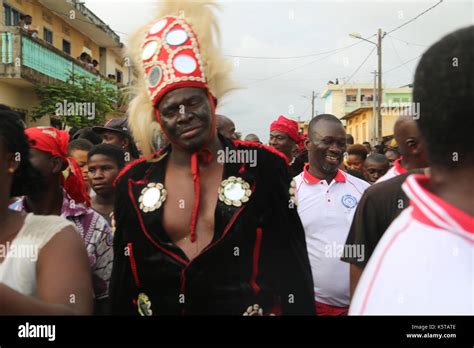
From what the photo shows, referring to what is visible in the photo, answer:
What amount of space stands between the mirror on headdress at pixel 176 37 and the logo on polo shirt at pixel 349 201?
60.6 inches

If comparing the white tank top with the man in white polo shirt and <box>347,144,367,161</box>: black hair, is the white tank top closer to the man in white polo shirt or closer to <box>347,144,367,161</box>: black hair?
the man in white polo shirt

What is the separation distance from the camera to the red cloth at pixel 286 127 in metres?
5.65

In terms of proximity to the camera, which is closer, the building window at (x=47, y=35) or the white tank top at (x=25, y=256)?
the white tank top at (x=25, y=256)

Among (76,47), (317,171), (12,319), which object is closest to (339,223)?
(317,171)

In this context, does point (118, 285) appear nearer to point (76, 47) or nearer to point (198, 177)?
point (198, 177)

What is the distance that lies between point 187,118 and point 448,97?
4.37 ft

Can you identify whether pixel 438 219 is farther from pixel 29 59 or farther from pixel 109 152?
pixel 29 59

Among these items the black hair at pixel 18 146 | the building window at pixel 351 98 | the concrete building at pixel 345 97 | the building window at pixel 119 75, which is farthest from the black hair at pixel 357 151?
the building window at pixel 351 98

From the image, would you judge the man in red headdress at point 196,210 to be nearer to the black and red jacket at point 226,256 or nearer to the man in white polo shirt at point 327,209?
the black and red jacket at point 226,256

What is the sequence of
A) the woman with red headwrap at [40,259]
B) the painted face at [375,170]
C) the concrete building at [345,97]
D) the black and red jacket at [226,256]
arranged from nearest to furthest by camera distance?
the woman with red headwrap at [40,259], the black and red jacket at [226,256], the painted face at [375,170], the concrete building at [345,97]

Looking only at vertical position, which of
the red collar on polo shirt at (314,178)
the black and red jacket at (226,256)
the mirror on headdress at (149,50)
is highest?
the mirror on headdress at (149,50)

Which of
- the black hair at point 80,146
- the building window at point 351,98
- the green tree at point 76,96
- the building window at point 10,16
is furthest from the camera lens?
the building window at point 351,98

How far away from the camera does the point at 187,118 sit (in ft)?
7.11

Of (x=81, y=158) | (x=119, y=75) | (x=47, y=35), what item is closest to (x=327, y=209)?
(x=81, y=158)
